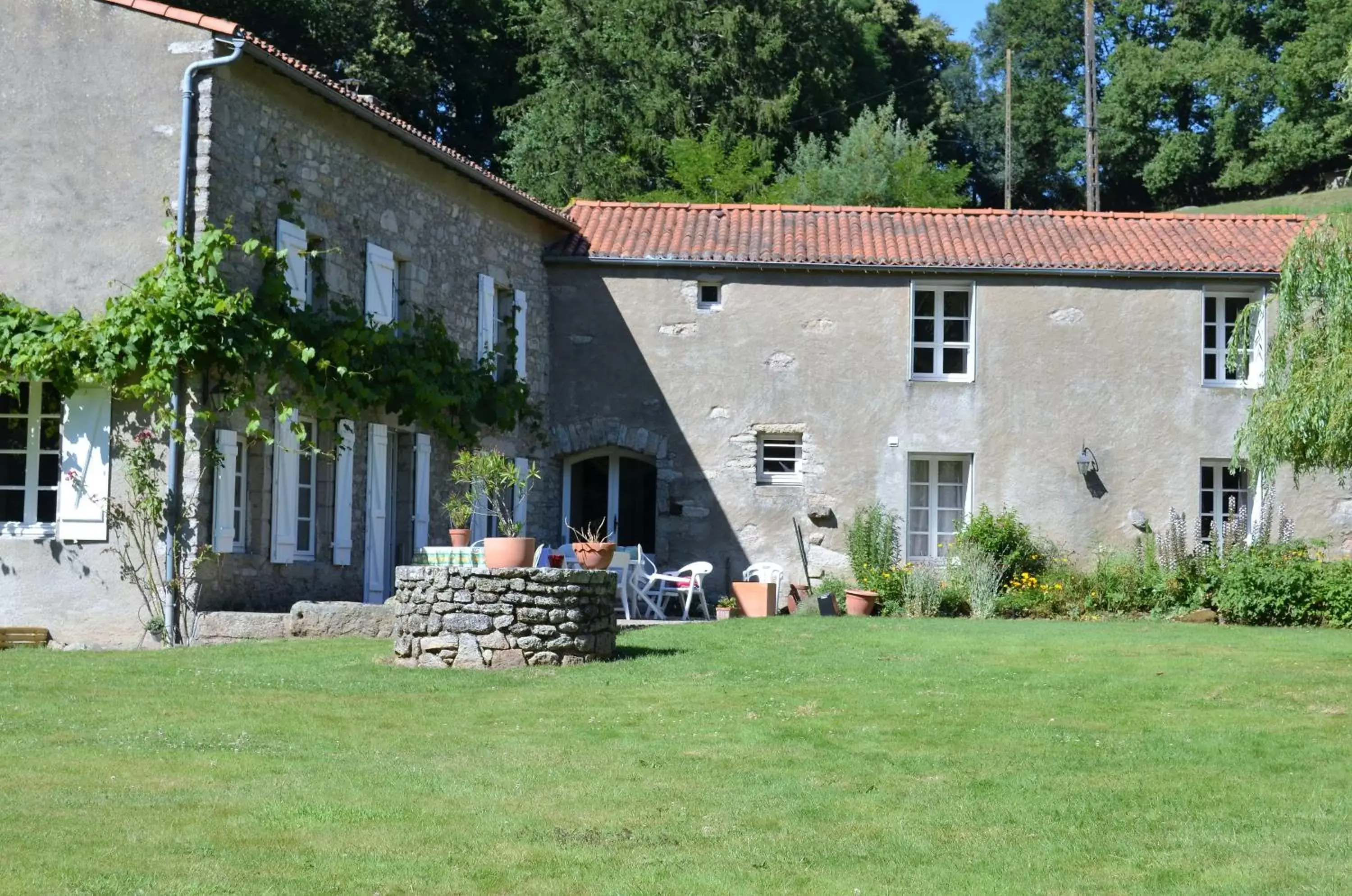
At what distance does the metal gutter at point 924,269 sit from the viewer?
19703 mm

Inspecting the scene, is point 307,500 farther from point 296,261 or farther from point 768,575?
point 768,575

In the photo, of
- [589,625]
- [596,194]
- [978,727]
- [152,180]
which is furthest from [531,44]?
[978,727]

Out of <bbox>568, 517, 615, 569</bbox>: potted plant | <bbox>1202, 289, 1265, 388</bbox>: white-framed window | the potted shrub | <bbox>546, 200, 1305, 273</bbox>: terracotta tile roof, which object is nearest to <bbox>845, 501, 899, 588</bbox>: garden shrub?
the potted shrub

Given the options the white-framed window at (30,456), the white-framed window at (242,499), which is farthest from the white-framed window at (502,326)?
the white-framed window at (30,456)

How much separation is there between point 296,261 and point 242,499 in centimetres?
218

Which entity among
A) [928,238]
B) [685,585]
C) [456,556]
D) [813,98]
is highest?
[813,98]

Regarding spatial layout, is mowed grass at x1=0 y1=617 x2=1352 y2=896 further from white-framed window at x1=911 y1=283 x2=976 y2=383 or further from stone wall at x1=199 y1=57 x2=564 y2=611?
white-framed window at x1=911 y1=283 x2=976 y2=383

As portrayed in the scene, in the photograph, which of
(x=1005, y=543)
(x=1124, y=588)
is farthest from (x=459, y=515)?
(x=1124, y=588)

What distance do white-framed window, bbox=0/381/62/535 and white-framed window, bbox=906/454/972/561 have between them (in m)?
10.0

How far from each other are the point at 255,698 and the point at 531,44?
1114 inches

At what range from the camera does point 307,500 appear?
1482 cm

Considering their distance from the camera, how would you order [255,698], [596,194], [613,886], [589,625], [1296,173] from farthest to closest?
1. [1296,173]
2. [596,194]
3. [589,625]
4. [255,698]
5. [613,886]

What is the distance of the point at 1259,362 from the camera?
793 inches

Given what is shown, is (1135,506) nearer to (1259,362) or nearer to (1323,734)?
(1259,362)
